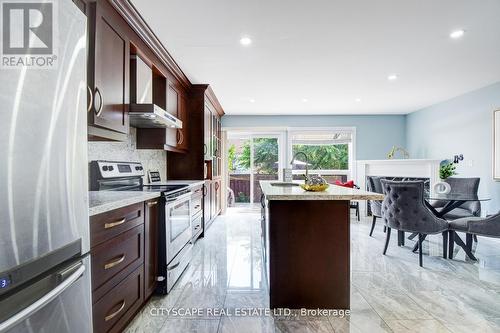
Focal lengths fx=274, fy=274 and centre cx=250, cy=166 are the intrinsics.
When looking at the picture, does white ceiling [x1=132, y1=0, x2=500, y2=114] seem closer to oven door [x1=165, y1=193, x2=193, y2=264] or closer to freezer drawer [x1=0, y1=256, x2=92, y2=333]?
oven door [x1=165, y1=193, x2=193, y2=264]

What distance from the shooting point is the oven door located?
236 centimetres

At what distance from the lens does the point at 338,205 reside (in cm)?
203

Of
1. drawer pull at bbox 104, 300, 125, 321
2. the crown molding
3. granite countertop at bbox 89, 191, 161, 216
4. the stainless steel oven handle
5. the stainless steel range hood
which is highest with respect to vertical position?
the crown molding

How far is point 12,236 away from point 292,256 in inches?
67.0

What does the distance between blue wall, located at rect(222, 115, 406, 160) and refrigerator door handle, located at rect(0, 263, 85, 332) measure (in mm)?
5674

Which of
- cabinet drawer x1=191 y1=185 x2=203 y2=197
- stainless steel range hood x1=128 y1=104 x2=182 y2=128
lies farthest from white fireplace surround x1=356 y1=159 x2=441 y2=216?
stainless steel range hood x1=128 y1=104 x2=182 y2=128

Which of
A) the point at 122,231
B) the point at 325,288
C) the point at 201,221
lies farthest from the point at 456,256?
the point at 122,231

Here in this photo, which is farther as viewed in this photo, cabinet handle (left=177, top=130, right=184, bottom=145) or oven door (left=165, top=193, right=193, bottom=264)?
cabinet handle (left=177, top=130, right=184, bottom=145)

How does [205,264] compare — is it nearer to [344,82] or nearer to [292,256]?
[292,256]

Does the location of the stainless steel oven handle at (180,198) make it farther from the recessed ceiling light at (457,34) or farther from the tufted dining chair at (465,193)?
the tufted dining chair at (465,193)

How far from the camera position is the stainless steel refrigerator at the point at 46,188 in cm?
76

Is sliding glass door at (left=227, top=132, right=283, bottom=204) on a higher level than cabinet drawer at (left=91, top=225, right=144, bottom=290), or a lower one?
higher

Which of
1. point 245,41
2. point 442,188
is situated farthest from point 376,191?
point 245,41

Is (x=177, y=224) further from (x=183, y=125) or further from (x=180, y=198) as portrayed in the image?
(x=183, y=125)
